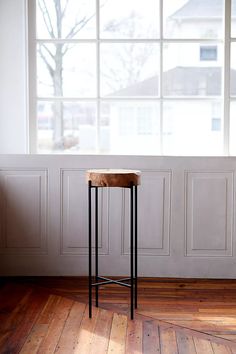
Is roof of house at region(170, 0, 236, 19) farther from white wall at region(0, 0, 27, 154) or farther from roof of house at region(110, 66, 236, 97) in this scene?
white wall at region(0, 0, 27, 154)

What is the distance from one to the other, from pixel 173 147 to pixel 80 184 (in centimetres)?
80

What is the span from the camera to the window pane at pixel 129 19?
3979mm

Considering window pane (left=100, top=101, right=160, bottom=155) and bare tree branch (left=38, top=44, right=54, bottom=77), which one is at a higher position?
bare tree branch (left=38, top=44, right=54, bottom=77)

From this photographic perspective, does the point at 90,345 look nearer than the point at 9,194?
Yes

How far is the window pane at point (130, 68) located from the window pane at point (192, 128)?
0.74 feet

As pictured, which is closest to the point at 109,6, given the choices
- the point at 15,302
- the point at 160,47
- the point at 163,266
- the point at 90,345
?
the point at 160,47

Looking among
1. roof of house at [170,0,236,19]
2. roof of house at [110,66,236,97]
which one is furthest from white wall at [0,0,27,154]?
roof of house at [170,0,236,19]

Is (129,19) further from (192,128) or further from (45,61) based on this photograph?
(192,128)

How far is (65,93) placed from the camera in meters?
4.06

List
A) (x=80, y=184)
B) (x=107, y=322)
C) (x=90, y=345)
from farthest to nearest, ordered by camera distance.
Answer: (x=80, y=184), (x=107, y=322), (x=90, y=345)

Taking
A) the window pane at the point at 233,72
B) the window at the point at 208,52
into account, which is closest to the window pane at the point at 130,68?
the window at the point at 208,52

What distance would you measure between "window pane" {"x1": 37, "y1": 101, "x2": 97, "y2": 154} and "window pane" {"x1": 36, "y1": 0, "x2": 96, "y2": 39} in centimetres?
54

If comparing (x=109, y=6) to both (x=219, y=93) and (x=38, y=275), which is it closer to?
(x=219, y=93)

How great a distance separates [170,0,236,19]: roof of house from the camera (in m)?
3.94
